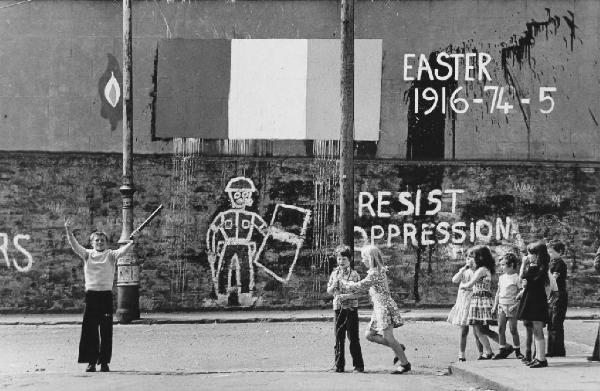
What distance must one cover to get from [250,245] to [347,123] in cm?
881

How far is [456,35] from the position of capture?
23062 mm

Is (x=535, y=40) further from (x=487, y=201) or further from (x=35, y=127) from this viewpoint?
(x=35, y=127)

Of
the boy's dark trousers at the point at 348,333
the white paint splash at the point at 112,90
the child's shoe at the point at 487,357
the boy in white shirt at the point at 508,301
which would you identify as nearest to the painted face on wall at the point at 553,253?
the boy in white shirt at the point at 508,301

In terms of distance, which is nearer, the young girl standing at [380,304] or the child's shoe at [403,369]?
the young girl standing at [380,304]

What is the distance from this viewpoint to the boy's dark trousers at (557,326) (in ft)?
44.9

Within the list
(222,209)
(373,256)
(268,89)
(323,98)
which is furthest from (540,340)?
(268,89)

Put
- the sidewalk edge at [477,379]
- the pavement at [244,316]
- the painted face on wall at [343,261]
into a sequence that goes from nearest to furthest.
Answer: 1. the sidewalk edge at [477,379]
2. the painted face on wall at [343,261]
3. the pavement at [244,316]

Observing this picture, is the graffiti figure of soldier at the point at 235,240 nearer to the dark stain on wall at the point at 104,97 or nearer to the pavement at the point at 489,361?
the pavement at the point at 489,361

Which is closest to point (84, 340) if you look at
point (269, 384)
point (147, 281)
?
point (269, 384)

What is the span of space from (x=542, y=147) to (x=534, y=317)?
443 inches

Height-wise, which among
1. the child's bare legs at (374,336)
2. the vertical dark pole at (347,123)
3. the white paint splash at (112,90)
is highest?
the white paint splash at (112,90)

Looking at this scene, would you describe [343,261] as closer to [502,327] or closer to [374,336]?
[374,336]

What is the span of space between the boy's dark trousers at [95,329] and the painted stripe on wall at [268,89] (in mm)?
10171

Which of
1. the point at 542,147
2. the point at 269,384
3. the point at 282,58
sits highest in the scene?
the point at 282,58
